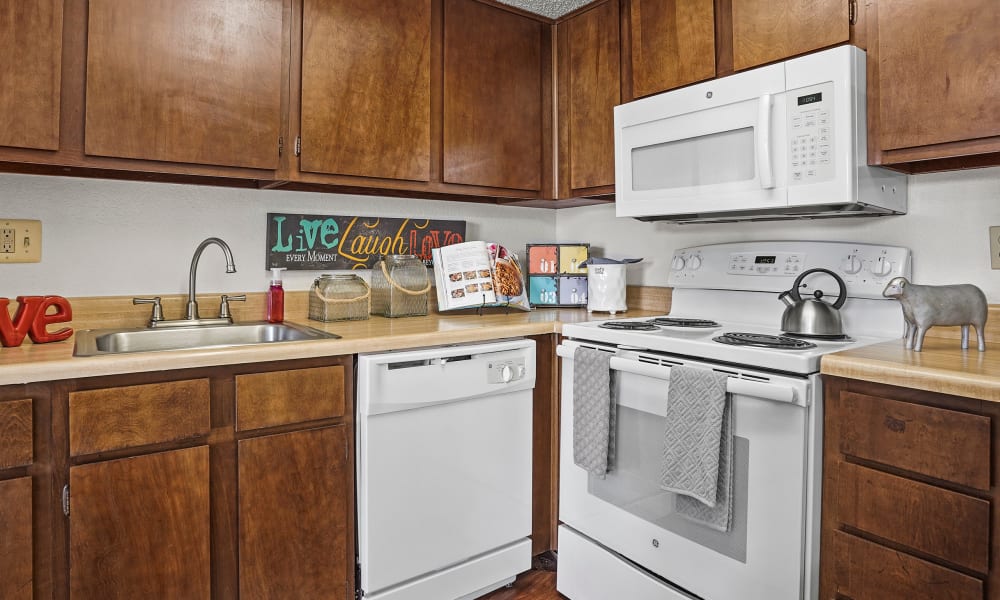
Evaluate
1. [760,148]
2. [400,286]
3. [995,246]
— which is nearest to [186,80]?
[400,286]

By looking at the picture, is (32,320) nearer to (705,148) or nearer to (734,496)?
(734,496)

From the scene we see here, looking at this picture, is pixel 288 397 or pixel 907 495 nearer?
pixel 907 495

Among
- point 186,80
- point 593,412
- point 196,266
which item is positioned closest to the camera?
point 186,80

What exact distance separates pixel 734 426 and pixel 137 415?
1.38 m

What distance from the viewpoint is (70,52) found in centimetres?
149

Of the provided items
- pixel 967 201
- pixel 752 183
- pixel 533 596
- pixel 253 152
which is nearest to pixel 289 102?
pixel 253 152

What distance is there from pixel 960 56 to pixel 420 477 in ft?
5.60

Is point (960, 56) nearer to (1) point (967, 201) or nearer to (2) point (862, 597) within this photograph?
(1) point (967, 201)

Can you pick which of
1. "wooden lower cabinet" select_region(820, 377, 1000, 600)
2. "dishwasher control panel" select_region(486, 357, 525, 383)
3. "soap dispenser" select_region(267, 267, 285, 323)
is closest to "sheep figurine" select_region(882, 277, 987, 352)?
"wooden lower cabinet" select_region(820, 377, 1000, 600)

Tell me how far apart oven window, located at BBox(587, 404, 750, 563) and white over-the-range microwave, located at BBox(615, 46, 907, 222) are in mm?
683

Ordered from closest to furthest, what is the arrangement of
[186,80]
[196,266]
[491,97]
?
[186,80]
[196,266]
[491,97]

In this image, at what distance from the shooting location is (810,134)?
5.04ft

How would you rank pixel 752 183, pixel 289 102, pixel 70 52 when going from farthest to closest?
pixel 289 102 → pixel 752 183 → pixel 70 52

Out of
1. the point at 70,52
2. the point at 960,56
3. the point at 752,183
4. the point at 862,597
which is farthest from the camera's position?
the point at 752,183
